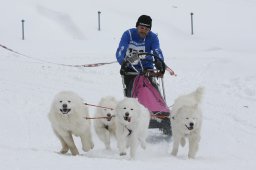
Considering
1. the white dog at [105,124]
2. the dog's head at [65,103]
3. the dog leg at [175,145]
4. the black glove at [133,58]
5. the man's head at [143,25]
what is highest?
the man's head at [143,25]

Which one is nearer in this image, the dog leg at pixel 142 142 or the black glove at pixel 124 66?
the dog leg at pixel 142 142

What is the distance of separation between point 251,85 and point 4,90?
4.84 metres

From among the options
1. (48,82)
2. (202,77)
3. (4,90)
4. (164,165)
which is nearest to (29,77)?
(48,82)

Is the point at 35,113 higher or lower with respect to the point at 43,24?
lower

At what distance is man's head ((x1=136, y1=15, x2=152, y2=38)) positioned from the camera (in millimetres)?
7395

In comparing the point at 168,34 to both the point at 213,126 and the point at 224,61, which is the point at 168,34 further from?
the point at 213,126

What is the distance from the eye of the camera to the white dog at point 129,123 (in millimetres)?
5938

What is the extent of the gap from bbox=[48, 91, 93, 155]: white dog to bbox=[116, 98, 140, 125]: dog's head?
47 cm

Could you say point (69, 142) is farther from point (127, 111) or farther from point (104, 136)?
point (127, 111)

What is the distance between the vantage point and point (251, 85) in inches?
441

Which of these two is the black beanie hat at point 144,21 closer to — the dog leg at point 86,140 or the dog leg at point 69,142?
the dog leg at point 86,140

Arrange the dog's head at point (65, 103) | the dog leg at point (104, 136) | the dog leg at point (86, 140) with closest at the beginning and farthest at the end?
1. the dog's head at point (65, 103)
2. the dog leg at point (86, 140)
3. the dog leg at point (104, 136)

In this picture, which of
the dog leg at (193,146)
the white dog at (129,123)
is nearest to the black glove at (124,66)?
the white dog at (129,123)

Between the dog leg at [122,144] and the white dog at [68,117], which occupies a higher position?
the white dog at [68,117]
